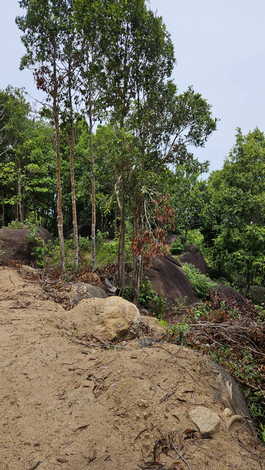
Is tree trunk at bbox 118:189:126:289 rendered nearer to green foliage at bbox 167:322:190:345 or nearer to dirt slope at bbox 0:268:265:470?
green foliage at bbox 167:322:190:345

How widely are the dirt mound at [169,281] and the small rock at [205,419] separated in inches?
438

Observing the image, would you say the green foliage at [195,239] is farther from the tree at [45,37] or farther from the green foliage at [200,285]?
the tree at [45,37]

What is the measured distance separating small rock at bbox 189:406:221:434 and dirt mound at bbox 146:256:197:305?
11.1 meters

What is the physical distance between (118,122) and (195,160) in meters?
3.23

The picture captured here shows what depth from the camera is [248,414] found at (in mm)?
3248

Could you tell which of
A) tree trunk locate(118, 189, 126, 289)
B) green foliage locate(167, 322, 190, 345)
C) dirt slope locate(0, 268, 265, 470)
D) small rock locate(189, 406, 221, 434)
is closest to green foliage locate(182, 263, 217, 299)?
tree trunk locate(118, 189, 126, 289)

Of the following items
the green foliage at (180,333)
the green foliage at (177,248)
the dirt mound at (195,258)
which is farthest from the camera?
the green foliage at (177,248)

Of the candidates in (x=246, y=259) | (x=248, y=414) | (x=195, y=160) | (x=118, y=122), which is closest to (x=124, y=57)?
(x=118, y=122)

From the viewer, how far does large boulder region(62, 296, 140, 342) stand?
15.7 ft

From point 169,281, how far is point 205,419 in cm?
1257

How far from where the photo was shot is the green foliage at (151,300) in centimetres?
1245

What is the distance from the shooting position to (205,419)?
2.67 metres

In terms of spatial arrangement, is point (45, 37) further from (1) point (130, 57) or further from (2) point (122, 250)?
(2) point (122, 250)

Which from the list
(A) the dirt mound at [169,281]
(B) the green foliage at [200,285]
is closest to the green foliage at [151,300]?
(A) the dirt mound at [169,281]
